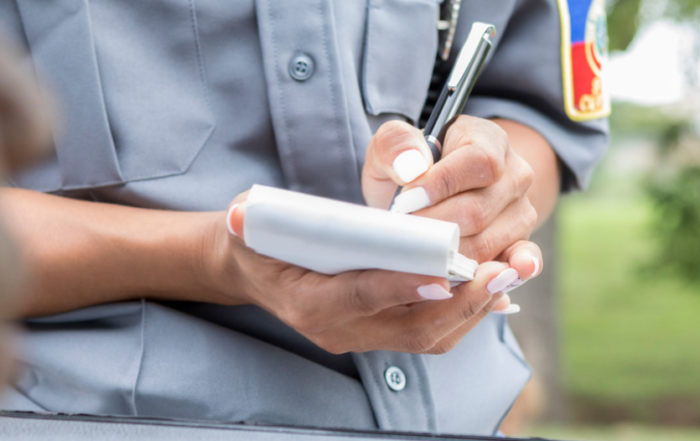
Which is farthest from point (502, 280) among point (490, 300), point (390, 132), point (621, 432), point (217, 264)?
point (621, 432)

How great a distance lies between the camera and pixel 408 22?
0.66 meters

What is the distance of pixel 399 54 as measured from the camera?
65cm

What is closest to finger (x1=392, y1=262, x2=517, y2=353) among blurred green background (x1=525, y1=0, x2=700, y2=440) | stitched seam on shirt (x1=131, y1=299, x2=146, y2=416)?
stitched seam on shirt (x1=131, y1=299, x2=146, y2=416)

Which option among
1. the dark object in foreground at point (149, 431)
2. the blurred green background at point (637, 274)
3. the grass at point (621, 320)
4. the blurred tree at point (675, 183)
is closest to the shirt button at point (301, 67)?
the dark object in foreground at point (149, 431)

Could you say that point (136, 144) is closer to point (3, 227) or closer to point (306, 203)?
point (306, 203)

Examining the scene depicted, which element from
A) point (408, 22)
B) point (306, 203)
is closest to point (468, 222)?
point (306, 203)

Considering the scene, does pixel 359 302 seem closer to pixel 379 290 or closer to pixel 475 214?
pixel 379 290

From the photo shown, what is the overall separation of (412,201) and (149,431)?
272mm

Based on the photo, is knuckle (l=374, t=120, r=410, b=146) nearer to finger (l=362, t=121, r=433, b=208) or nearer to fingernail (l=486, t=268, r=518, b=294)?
finger (l=362, t=121, r=433, b=208)

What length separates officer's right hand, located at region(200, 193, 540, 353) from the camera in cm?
43

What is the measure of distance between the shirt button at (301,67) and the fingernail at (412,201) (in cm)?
19

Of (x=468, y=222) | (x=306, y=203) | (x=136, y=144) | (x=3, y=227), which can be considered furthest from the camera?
(x=136, y=144)

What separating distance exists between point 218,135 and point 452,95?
247 mm

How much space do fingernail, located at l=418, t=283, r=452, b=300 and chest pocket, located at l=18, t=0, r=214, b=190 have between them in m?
0.31
